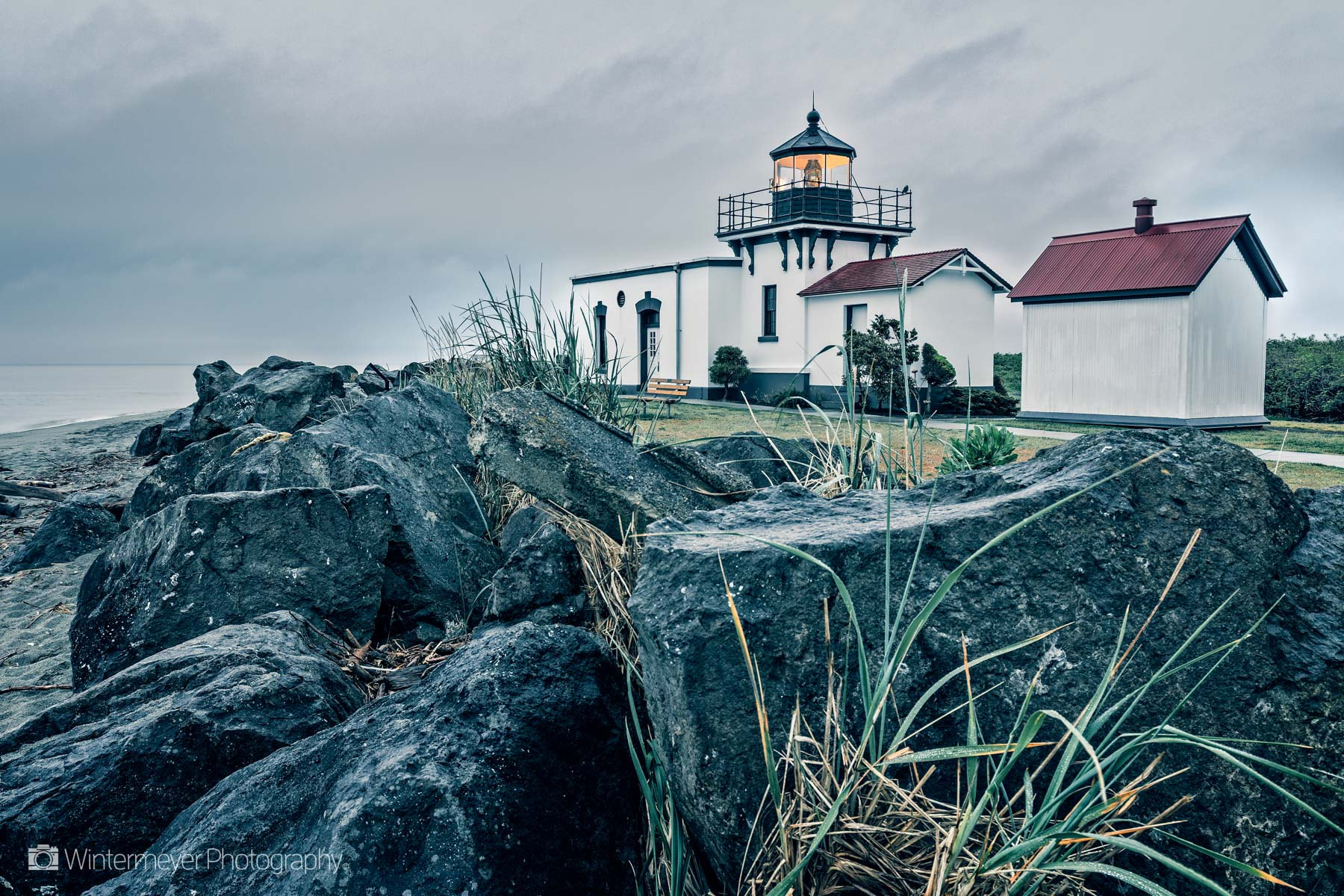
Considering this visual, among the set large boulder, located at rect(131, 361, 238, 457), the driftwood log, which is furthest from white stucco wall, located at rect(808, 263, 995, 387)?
the driftwood log

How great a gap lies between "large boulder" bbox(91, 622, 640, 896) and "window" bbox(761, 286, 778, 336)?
2538cm

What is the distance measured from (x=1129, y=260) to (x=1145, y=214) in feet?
4.76

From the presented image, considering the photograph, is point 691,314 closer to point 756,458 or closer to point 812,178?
point 812,178

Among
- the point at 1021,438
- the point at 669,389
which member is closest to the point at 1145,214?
the point at 1021,438

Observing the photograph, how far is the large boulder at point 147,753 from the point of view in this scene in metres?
1.93

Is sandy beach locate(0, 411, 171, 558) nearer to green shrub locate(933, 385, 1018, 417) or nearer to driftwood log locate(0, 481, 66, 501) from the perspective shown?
driftwood log locate(0, 481, 66, 501)

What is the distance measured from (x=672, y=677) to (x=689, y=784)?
7.7 inches

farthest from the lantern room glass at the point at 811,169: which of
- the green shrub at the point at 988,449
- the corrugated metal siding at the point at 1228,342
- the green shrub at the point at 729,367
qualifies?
the green shrub at the point at 988,449

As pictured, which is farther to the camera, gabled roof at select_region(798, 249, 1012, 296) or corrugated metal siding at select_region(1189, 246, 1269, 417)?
gabled roof at select_region(798, 249, 1012, 296)

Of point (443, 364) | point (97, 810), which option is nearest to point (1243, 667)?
point (97, 810)

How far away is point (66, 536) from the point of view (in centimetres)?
661

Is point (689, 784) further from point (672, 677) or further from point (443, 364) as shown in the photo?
point (443, 364)

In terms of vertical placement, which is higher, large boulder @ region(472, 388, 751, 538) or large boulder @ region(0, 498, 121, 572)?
large boulder @ region(472, 388, 751, 538)

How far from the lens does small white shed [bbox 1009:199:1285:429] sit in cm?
1830
